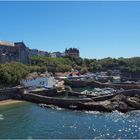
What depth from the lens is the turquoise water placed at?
41.8 m

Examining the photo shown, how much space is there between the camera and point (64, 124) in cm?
4759

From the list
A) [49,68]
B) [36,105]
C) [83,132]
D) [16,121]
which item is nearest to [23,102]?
[36,105]

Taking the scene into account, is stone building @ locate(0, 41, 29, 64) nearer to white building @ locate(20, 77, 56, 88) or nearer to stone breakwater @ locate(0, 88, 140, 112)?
white building @ locate(20, 77, 56, 88)

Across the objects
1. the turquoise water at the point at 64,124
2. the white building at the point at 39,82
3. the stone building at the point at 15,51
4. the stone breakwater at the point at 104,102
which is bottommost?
the turquoise water at the point at 64,124

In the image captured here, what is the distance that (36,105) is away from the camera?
64625 mm

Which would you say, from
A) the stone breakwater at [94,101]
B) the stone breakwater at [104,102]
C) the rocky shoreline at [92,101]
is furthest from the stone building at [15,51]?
the stone breakwater at [104,102]

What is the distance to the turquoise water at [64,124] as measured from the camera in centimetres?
Result: 4178

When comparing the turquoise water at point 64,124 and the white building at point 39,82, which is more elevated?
the white building at point 39,82

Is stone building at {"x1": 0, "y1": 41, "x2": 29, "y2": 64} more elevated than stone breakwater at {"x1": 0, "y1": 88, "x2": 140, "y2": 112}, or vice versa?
stone building at {"x1": 0, "y1": 41, "x2": 29, "y2": 64}

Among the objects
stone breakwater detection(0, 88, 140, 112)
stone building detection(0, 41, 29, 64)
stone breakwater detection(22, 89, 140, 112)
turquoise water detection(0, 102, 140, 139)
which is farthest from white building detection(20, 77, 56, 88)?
stone building detection(0, 41, 29, 64)

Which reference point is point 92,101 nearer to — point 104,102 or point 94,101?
point 94,101

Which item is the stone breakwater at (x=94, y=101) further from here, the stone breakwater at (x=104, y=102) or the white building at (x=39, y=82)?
Answer: the white building at (x=39, y=82)

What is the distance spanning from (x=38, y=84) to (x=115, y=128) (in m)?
43.3

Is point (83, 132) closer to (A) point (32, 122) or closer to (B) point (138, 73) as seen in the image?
(A) point (32, 122)
